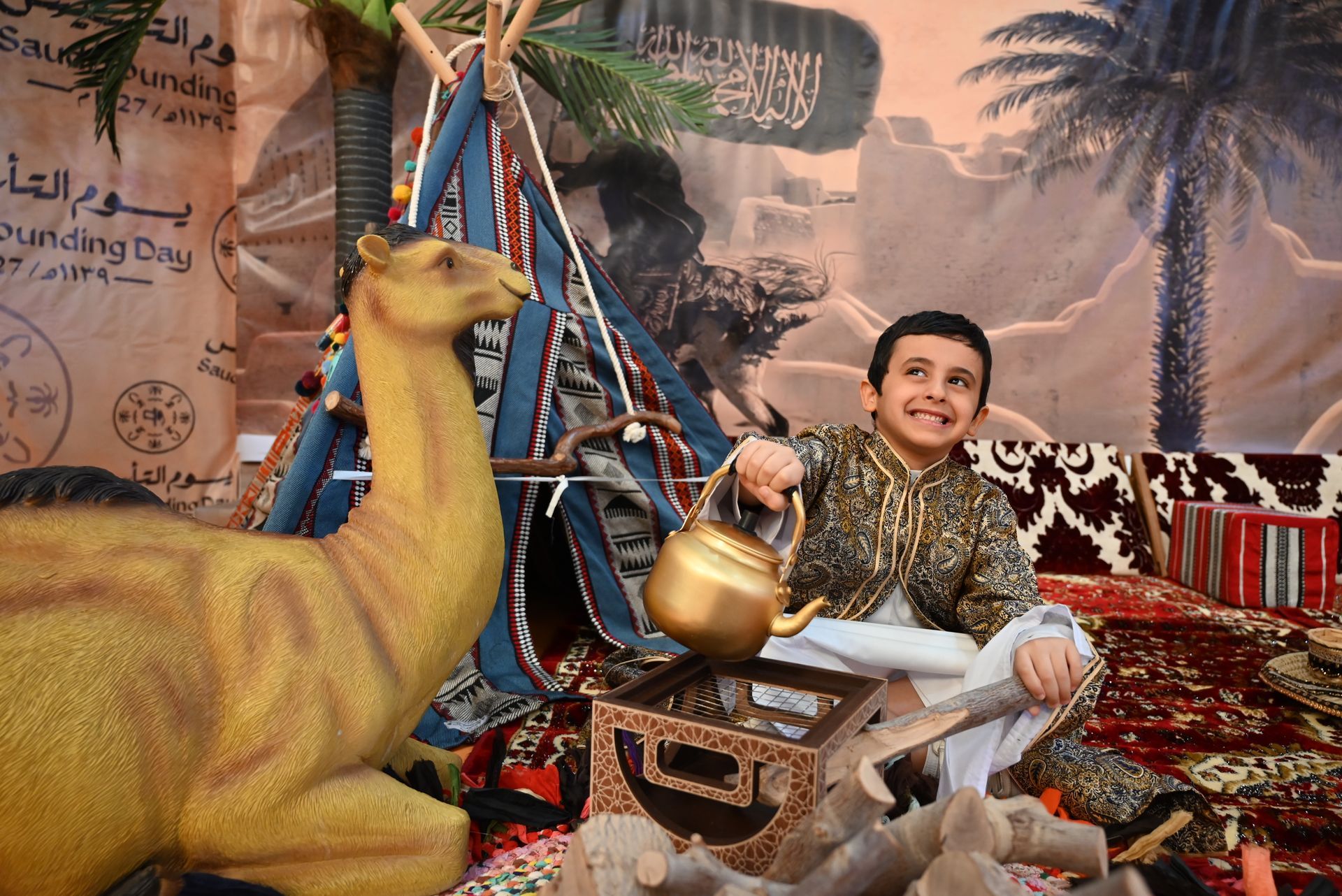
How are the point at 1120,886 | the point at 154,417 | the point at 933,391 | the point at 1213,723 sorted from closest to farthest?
the point at 1120,886
the point at 933,391
the point at 1213,723
the point at 154,417

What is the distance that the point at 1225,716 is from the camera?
208 centimetres

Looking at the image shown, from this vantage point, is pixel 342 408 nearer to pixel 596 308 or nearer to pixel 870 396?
pixel 596 308

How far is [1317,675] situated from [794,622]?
1906 millimetres

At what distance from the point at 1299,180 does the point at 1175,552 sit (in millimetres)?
1940

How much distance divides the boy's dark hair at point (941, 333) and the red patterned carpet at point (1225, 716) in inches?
36.7

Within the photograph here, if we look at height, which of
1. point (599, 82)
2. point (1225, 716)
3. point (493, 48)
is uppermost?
point (599, 82)

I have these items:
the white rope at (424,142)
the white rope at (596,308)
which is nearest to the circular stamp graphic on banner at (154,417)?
the white rope at (424,142)

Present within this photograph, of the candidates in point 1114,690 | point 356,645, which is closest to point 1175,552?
point 1114,690

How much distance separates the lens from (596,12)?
3.60 metres

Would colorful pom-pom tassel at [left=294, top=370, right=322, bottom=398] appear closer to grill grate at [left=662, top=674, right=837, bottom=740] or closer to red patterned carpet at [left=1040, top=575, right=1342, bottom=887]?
grill grate at [left=662, top=674, right=837, bottom=740]

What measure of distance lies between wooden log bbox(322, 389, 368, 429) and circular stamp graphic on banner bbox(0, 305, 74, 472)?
1.81m

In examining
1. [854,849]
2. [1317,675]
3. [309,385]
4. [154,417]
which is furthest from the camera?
[154,417]

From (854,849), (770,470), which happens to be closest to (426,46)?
(770,470)

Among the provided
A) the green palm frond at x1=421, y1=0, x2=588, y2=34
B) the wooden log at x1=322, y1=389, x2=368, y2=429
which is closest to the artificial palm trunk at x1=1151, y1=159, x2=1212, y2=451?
the green palm frond at x1=421, y1=0, x2=588, y2=34
